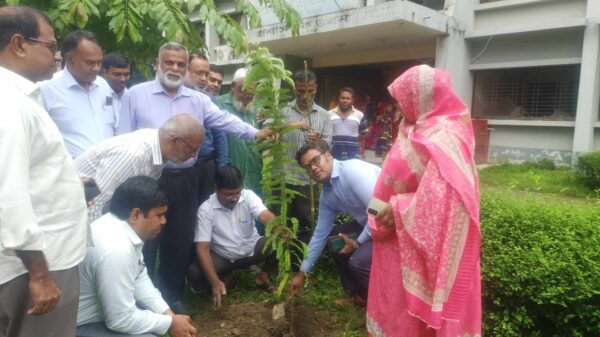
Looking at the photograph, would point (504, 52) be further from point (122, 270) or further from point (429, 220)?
point (122, 270)

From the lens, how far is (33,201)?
1.68m

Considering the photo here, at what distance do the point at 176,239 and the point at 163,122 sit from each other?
85 cm

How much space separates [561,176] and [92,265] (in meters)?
8.54

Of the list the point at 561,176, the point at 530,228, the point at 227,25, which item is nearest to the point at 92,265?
the point at 227,25

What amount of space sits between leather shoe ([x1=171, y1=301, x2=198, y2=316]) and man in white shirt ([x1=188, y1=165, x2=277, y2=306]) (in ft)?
0.62

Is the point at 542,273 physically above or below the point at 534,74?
below

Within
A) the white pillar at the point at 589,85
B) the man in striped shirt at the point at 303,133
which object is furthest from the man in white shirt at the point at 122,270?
the white pillar at the point at 589,85

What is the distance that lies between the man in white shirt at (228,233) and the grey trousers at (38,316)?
5.56ft

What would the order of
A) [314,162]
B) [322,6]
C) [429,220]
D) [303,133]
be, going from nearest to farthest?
[429,220]
[314,162]
[303,133]
[322,6]

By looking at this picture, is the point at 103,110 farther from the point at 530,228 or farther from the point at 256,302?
the point at 530,228

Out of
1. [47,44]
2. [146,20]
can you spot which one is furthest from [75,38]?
[47,44]

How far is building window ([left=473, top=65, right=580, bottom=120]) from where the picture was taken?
375 inches

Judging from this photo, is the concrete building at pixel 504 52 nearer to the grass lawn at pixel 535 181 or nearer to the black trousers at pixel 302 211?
the grass lawn at pixel 535 181

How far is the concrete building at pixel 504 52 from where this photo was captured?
358 inches
